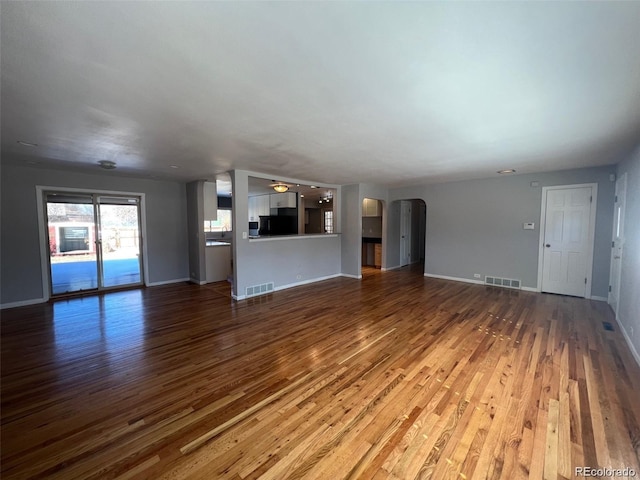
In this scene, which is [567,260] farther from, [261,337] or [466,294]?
[261,337]

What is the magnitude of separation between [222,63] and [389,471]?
8.58 ft

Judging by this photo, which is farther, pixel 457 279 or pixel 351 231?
pixel 351 231

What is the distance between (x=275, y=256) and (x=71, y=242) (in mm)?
4063

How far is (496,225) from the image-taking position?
231 inches

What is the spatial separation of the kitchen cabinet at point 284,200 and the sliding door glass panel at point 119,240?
12.8 feet

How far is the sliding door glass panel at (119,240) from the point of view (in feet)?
18.7

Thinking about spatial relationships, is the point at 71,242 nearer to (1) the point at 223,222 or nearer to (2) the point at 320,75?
(1) the point at 223,222

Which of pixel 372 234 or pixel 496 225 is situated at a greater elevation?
pixel 496 225

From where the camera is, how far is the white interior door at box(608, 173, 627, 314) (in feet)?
12.7

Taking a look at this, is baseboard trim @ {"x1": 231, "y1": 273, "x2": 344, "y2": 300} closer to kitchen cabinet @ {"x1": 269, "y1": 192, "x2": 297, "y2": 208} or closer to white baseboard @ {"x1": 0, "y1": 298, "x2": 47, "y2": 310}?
kitchen cabinet @ {"x1": 269, "y1": 192, "x2": 297, "y2": 208}

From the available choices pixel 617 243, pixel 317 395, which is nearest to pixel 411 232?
pixel 617 243

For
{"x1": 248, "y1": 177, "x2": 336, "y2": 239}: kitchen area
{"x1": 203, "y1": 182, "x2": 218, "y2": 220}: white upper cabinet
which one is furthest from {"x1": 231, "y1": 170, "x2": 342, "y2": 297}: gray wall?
{"x1": 203, "y1": 182, "x2": 218, "y2": 220}: white upper cabinet

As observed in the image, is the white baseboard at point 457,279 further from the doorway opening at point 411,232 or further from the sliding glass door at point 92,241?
the sliding glass door at point 92,241

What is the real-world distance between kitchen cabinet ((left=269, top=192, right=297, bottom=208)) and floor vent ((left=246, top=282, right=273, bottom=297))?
3.58 m
